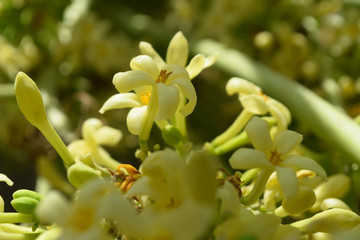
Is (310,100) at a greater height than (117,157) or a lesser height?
greater

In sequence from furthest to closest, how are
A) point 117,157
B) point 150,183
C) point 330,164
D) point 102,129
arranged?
point 117,157 → point 330,164 → point 102,129 → point 150,183

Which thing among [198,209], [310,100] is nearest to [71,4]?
[310,100]

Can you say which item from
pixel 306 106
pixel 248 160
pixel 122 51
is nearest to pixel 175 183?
pixel 248 160

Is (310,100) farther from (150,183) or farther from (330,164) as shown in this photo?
(150,183)

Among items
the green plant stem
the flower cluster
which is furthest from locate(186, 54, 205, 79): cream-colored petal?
the green plant stem

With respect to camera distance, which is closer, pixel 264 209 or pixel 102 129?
pixel 264 209

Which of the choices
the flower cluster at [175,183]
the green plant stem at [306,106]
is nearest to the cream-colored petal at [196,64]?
the flower cluster at [175,183]

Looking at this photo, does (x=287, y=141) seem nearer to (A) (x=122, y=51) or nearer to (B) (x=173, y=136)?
(B) (x=173, y=136)
